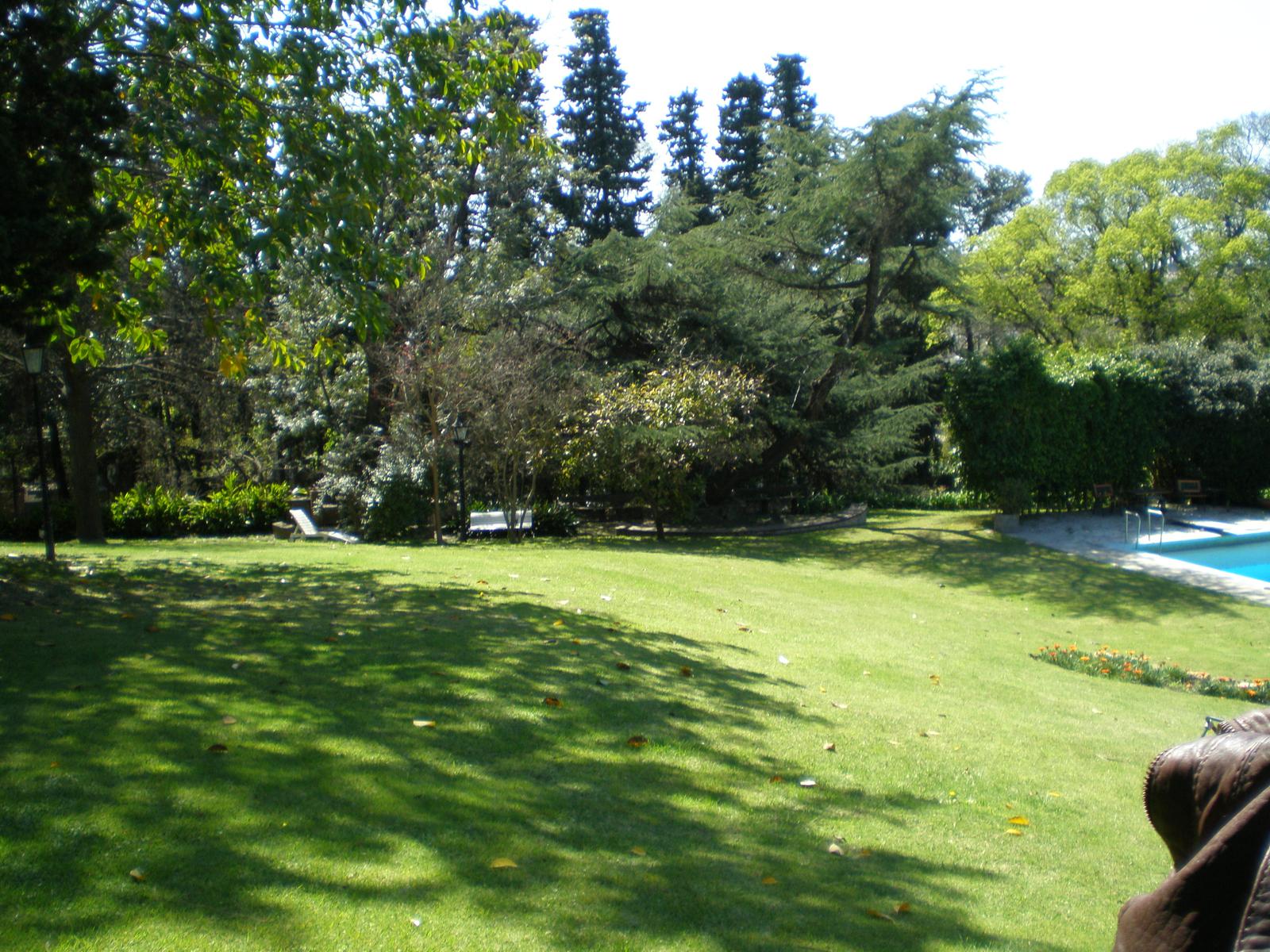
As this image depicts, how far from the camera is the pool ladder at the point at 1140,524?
22938 millimetres

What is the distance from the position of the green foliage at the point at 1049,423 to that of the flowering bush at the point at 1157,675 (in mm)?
11981

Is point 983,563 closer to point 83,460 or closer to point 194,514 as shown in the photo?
point 194,514

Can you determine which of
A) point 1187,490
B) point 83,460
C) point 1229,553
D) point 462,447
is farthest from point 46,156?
point 1187,490

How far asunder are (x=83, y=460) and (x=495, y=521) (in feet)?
28.9

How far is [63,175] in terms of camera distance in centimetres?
792

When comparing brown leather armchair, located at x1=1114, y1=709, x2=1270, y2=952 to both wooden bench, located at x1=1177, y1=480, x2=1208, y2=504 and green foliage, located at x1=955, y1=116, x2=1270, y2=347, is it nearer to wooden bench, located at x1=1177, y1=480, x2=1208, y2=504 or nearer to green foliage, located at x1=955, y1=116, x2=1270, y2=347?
wooden bench, located at x1=1177, y1=480, x2=1208, y2=504

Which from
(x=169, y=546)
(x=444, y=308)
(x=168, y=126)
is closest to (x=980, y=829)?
(x=168, y=126)

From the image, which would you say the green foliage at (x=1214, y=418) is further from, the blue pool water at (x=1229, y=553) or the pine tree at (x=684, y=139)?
the pine tree at (x=684, y=139)

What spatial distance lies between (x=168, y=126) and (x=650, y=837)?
28.2 ft

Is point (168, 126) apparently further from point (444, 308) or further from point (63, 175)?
point (444, 308)

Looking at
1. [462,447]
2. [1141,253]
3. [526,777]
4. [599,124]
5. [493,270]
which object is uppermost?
[599,124]

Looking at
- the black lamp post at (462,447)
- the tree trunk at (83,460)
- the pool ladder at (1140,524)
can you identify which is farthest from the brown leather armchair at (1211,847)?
the pool ladder at (1140,524)

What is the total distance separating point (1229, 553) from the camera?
23219 millimetres

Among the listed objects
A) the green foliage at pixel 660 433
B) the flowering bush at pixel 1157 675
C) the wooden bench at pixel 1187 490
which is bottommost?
the flowering bush at pixel 1157 675
